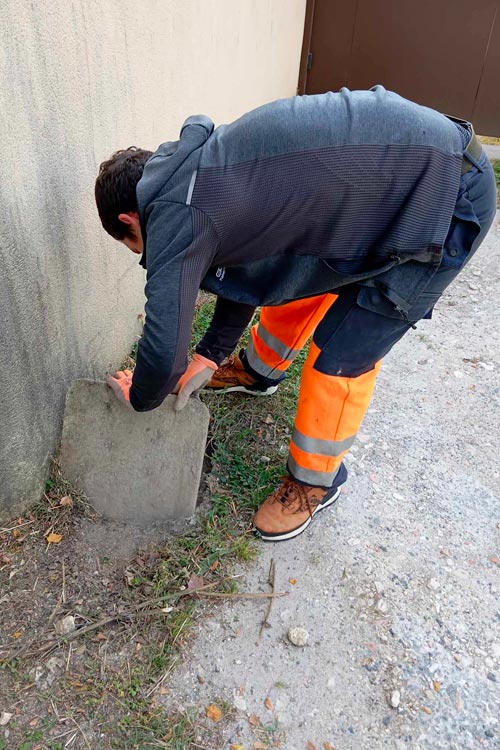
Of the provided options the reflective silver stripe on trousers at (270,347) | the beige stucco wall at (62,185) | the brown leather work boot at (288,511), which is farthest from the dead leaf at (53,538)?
the reflective silver stripe on trousers at (270,347)

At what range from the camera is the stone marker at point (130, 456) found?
2.10 metres

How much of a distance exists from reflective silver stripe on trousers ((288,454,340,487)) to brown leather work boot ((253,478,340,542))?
0.04m

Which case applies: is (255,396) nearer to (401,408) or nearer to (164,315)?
(401,408)

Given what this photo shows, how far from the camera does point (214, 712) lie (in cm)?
164

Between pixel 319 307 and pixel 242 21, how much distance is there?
291 cm

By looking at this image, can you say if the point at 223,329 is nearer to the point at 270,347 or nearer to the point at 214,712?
the point at 270,347

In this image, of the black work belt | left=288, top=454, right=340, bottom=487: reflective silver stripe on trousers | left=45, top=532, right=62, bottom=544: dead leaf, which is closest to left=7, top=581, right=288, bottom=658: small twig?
left=45, top=532, right=62, bottom=544: dead leaf

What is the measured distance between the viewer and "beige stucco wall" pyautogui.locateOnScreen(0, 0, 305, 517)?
161 centimetres

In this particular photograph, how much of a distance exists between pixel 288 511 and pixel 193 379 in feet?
1.95

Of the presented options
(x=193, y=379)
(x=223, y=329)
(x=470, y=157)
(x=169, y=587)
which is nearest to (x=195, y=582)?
(x=169, y=587)

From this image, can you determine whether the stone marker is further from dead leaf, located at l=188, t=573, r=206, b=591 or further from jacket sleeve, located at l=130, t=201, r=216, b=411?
jacket sleeve, located at l=130, t=201, r=216, b=411

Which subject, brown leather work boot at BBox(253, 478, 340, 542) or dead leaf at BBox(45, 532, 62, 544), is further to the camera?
brown leather work boot at BBox(253, 478, 340, 542)

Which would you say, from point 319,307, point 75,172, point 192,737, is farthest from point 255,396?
point 192,737

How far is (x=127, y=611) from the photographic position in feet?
6.00
